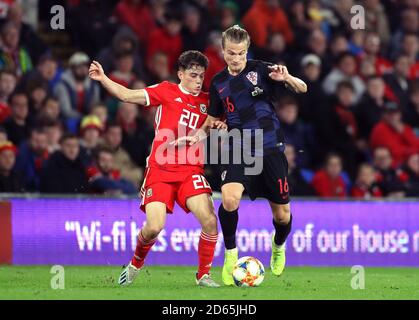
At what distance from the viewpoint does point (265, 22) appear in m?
19.1

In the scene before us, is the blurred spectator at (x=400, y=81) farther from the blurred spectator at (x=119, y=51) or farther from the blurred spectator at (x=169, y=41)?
the blurred spectator at (x=119, y=51)

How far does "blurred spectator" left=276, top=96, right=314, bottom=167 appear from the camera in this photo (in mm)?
17188

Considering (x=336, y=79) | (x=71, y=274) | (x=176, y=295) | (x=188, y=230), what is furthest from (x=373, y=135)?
(x=176, y=295)

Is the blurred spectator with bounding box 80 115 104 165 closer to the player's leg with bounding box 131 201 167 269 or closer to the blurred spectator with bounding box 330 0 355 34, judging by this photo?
the player's leg with bounding box 131 201 167 269

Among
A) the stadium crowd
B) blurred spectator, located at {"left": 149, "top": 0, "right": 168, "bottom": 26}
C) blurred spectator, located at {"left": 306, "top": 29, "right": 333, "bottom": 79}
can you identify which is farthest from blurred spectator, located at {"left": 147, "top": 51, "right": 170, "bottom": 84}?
blurred spectator, located at {"left": 306, "top": 29, "right": 333, "bottom": 79}

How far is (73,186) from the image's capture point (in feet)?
51.2

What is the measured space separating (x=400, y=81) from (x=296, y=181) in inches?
139

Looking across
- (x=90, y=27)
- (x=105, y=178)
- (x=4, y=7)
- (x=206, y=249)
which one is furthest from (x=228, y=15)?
(x=206, y=249)

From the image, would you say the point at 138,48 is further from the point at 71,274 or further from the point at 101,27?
the point at 71,274

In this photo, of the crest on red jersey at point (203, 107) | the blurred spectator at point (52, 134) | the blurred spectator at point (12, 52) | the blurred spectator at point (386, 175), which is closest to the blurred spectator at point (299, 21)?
the blurred spectator at point (386, 175)

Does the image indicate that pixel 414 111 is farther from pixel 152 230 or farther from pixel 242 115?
pixel 152 230

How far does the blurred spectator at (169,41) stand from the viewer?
60.6ft

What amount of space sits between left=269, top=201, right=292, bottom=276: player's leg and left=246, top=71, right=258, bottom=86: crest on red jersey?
1.23 meters

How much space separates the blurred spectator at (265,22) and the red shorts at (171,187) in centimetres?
767
